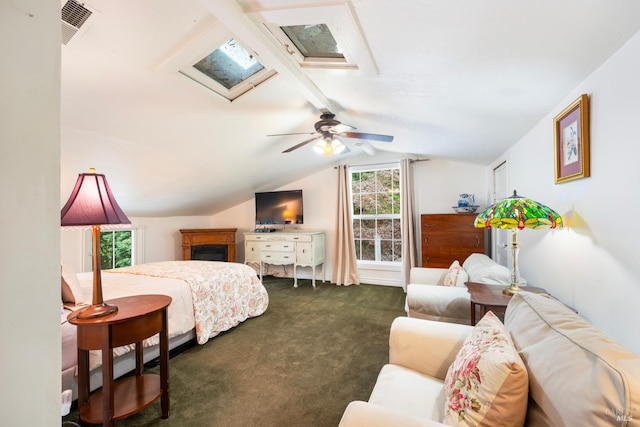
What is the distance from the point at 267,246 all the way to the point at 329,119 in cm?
284

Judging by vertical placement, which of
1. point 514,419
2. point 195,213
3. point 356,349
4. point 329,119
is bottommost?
point 356,349

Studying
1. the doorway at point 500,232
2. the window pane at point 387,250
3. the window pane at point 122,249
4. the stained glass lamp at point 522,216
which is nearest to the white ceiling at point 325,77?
the doorway at point 500,232

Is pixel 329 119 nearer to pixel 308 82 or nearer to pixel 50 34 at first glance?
pixel 308 82

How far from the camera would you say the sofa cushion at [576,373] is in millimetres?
589

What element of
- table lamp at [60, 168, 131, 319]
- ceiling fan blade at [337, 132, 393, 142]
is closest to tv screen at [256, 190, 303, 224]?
ceiling fan blade at [337, 132, 393, 142]

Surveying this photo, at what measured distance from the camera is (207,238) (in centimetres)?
488

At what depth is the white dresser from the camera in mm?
4547

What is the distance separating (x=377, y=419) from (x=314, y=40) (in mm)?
1881

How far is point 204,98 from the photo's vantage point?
2.14 m

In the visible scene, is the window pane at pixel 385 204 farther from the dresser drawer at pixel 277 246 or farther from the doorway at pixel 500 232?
the dresser drawer at pixel 277 246

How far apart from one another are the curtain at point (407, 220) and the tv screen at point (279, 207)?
69.1 inches

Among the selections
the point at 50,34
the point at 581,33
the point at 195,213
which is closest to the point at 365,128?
the point at 581,33

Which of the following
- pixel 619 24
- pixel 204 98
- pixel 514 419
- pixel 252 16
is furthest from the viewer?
pixel 204 98

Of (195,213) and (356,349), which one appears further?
(195,213)
